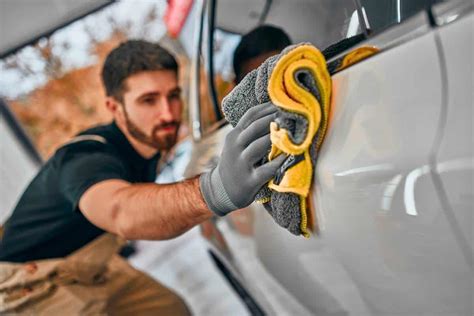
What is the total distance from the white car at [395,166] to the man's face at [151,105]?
815mm

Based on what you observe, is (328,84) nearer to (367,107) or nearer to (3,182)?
(367,107)

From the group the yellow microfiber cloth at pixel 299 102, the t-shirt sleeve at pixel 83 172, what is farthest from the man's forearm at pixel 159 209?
the yellow microfiber cloth at pixel 299 102

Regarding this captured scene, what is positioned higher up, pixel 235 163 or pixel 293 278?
pixel 235 163

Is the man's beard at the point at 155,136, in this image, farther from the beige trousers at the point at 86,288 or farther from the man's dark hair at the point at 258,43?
the man's dark hair at the point at 258,43

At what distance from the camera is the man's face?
1.45 meters

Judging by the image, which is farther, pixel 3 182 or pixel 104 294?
pixel 3 182

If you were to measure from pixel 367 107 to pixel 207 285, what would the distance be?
Result: 1250 mm

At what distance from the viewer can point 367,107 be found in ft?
1.66

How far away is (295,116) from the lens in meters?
0.52

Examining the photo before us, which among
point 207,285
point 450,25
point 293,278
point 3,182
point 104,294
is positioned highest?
point 450,25

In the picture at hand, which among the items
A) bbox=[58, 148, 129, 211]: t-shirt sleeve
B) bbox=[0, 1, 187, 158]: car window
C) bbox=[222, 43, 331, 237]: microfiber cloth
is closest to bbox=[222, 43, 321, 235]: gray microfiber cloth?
bbox=[222, 43, 331, 237]: microfiber cloth

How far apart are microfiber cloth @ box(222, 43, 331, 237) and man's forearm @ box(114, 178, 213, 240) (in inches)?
8.5

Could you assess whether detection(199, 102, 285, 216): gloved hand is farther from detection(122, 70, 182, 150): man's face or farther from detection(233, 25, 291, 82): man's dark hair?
detection(122, 70, 182, 150): man's face

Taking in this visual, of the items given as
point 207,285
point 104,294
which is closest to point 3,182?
point 104,294
